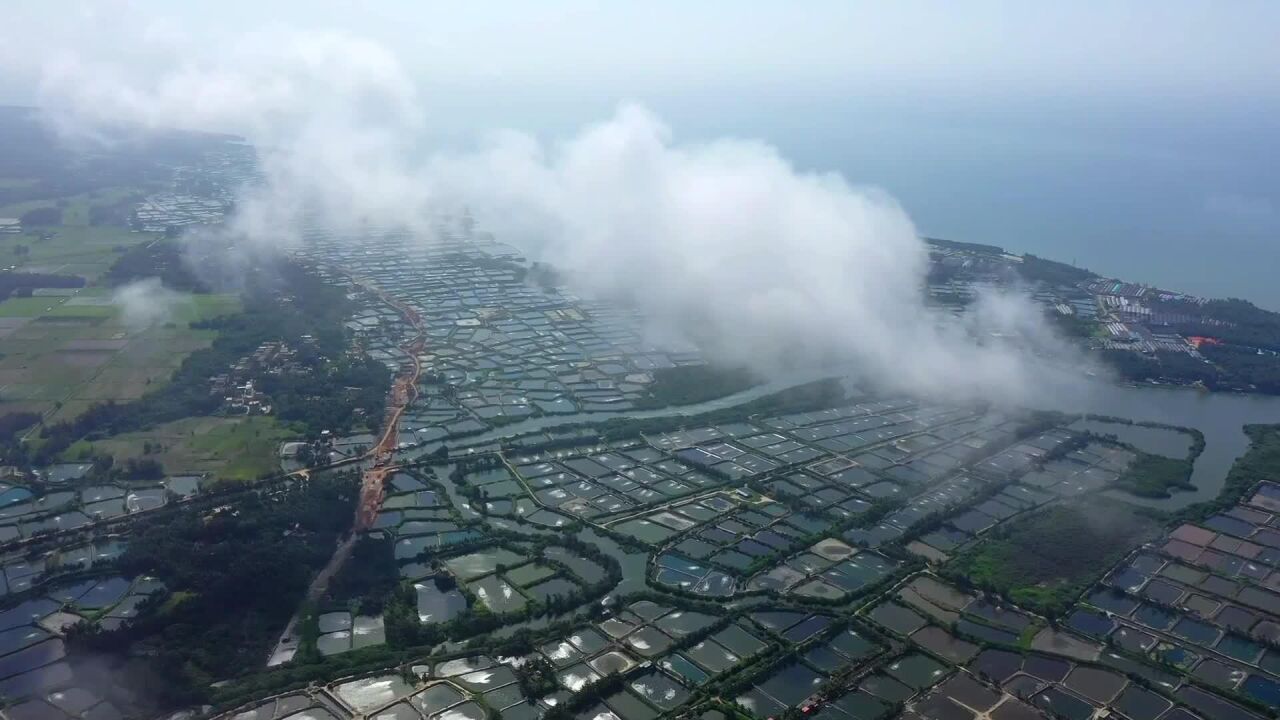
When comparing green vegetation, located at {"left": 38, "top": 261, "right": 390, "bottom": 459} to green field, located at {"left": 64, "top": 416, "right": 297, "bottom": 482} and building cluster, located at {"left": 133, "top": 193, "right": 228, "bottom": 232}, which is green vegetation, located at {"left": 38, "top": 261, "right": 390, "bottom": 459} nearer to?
green field, located at {"left": 64, "top": 416, "right": 297, "bottom": 482}

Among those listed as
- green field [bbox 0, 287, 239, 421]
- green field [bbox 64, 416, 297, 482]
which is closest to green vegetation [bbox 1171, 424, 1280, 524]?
green field [bbox 64, 416, 297, 482]

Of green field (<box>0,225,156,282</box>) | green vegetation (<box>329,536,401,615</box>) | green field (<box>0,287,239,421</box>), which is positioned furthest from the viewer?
green field (<box>0,225,156,282</box>)

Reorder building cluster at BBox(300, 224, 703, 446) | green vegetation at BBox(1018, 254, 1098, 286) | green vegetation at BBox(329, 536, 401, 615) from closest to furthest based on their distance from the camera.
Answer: green vegetation at BBox(329, 536, 401, 615), building cluster at BBox(300, 224, 703, 446), green vegetation at BBox(1018, 254, 1098, 286)

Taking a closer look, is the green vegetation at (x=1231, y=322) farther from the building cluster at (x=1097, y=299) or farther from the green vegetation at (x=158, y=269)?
the green vegetation at (x=158, y=269)

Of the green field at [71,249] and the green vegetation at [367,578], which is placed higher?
the green field at [71,249]

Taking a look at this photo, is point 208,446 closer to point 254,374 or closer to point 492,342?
point 254,374

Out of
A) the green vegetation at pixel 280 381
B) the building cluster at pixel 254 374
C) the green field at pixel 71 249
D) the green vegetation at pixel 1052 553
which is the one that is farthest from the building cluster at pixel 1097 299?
the green field at pixel 71 249

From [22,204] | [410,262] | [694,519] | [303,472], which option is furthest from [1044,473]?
[22,204]
